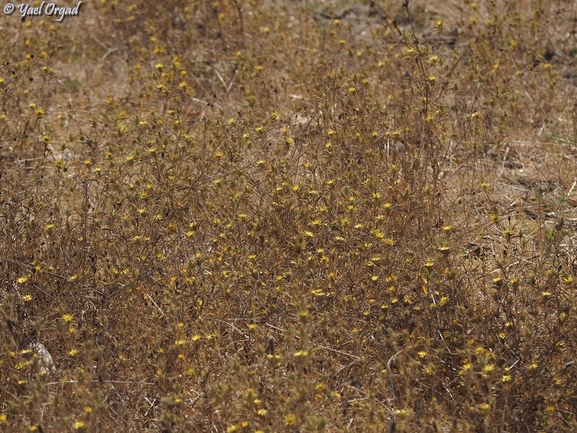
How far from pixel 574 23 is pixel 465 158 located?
79.8 inches

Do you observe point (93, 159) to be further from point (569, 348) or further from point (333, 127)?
point (569, 348)

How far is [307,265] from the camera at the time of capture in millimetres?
3859

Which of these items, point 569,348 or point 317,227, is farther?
point 317,227

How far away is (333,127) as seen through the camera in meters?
4.82

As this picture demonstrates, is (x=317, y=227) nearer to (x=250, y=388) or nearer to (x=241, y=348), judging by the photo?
(x=241, y=348)

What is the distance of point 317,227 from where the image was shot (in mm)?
4074

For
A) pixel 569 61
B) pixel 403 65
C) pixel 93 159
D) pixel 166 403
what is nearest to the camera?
pixel 166 403

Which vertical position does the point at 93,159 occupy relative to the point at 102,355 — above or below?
above

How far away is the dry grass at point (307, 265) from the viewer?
320cm

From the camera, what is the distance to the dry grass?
10.5 feet

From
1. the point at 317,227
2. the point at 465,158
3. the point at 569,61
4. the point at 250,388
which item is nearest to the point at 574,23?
the point at 569,61

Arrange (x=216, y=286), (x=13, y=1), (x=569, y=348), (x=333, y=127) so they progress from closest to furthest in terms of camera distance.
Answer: (x=569, y=348) < (x=216, y=286) < (x=333, y=127) < (x=13, y=1)

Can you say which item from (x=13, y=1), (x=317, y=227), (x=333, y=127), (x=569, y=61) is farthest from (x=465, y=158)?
(x=13, y=1)

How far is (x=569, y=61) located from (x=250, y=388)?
4.37 m
